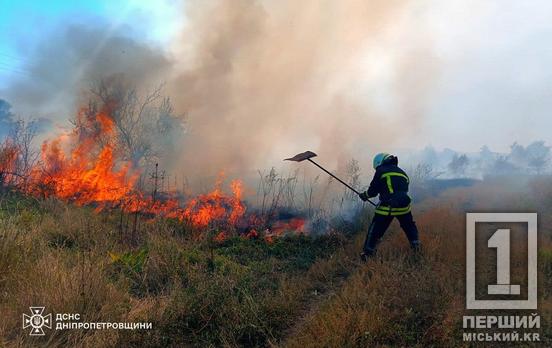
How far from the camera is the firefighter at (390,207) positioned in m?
6.14

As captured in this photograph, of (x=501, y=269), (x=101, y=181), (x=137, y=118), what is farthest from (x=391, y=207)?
(x=137, y=118)

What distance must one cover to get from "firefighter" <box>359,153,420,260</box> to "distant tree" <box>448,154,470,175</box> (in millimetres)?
21136

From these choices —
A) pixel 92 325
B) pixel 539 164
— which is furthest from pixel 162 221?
pixel 539 164

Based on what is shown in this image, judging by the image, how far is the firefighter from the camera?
6.14m

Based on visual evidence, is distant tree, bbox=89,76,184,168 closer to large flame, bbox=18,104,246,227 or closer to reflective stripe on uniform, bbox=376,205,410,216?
large flame, bbox=18,104,246,227

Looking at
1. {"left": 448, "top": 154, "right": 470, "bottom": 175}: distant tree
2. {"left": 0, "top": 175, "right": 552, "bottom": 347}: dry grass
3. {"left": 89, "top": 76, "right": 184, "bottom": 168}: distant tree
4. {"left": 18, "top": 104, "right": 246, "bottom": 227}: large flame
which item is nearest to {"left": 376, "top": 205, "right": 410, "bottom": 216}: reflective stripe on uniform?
{"left": 0, "top": 175, "right": 552, "bottom": 347}: dry grass

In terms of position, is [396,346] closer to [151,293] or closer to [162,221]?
[151,293]

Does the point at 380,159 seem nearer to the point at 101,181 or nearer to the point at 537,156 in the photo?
the point at 101,181

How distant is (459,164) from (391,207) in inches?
954

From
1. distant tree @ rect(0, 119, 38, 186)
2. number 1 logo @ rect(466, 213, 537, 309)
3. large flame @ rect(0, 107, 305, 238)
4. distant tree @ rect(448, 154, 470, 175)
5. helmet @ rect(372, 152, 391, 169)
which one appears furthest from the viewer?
distant tree @ rect(448, 154, 470, 175)

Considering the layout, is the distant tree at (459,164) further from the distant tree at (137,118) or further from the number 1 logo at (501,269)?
the distant tree at (137,118)

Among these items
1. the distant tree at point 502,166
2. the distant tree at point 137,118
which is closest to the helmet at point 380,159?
the distant tree at point 137,118

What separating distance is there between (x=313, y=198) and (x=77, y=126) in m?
8.97

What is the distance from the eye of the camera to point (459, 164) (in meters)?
27.1
